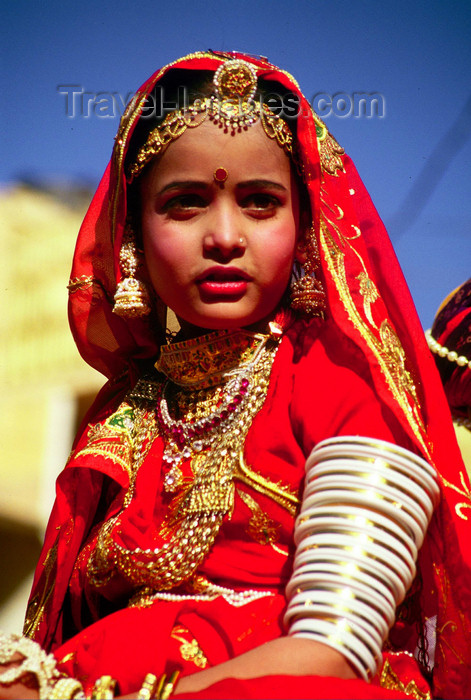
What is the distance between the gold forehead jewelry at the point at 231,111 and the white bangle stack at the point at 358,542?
929 mm

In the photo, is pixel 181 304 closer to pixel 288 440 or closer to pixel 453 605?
pixel 288 440

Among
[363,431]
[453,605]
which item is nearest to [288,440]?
[363,431]

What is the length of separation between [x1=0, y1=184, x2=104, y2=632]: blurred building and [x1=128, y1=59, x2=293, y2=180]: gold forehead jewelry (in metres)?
4.57

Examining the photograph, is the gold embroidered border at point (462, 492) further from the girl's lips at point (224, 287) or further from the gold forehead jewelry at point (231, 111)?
the gold forehead jewelry at point (231, 111)

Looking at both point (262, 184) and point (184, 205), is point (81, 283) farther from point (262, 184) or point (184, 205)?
point (262, 184)

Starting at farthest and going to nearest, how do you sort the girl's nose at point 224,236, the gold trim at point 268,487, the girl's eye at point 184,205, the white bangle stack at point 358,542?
the girl's eye at point 184,205 < the girl's nose at point 224,236 < the gold trim at point 268,487 < the white bangle stack at point 358,542

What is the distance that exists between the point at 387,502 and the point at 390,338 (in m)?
0.51

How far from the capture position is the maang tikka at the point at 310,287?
7.59ft

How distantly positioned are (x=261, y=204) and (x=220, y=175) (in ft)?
0.47

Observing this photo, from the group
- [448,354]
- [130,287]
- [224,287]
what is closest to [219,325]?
[224,287]

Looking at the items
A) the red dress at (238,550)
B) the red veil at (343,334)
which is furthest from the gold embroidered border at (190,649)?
the red veil at (343,334)

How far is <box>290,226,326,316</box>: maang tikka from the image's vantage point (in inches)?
91.1

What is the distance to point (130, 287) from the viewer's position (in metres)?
2.48

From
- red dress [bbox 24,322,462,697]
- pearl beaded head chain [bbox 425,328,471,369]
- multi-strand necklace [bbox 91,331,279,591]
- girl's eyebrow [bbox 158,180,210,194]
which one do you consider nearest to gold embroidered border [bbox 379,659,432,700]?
red dress [bbox 24,322,462,697]
